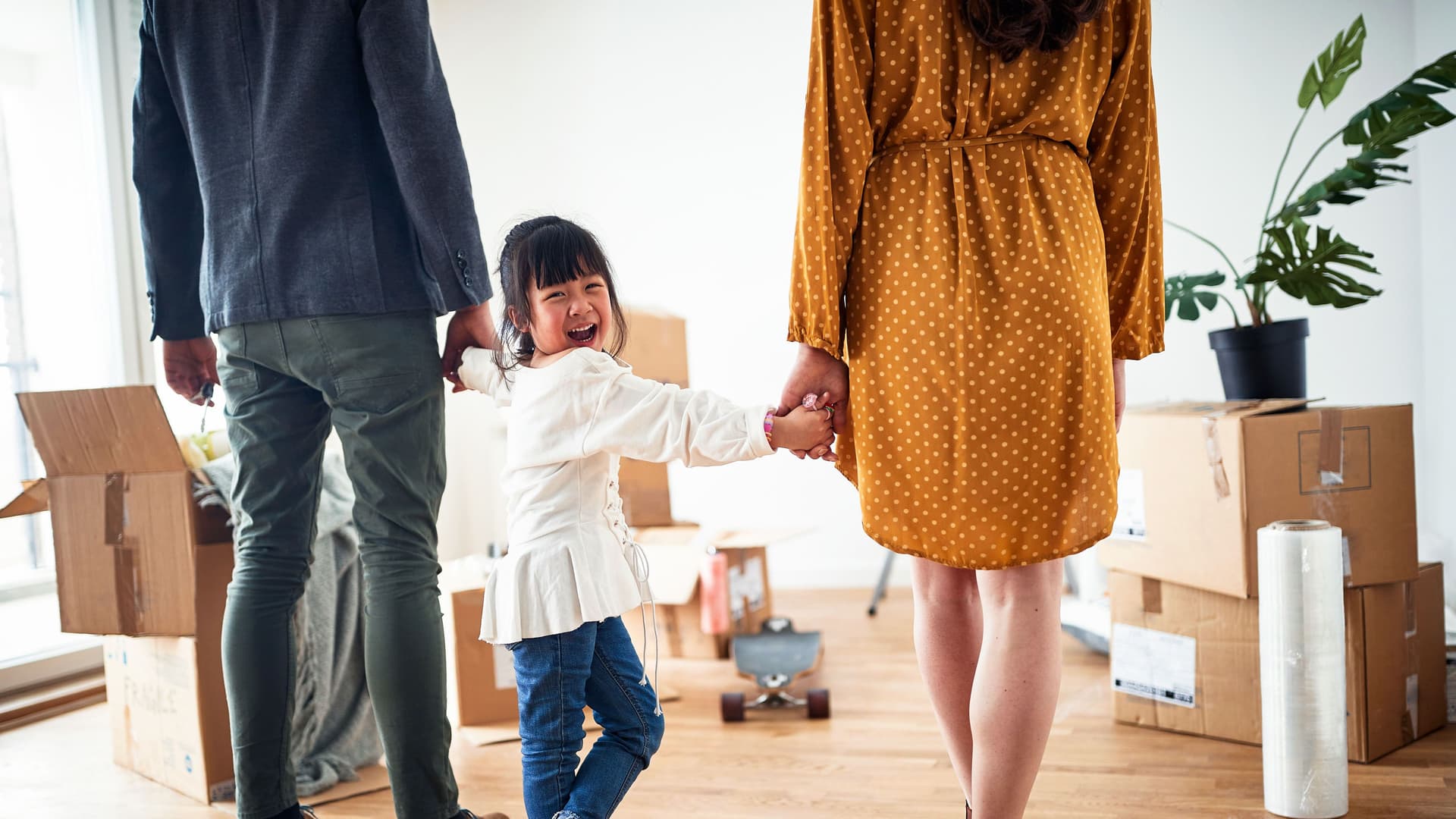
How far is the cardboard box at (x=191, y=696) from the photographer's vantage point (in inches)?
66.9

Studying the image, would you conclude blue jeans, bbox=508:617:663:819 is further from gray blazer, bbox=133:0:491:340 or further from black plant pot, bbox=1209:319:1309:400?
black plant pot, bbox=1209:319:1309:400

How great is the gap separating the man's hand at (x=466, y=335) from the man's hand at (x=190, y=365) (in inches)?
15.1

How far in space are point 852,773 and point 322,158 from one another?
1251 millimetres

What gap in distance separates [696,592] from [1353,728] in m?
1.39

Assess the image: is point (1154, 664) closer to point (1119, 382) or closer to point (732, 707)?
point (732, 707)

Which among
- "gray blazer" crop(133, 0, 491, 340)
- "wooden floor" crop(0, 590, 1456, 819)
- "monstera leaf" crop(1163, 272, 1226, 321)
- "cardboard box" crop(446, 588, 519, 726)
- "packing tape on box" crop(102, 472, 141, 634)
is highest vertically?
"gray blazer" crop(133, 0, 491, 340)

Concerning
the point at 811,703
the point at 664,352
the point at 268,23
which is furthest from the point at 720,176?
the point at 268,23

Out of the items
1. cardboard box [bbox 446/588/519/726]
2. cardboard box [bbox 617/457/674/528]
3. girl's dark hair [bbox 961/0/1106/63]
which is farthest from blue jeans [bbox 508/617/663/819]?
cardboard box [bbox 617/457/674/528]

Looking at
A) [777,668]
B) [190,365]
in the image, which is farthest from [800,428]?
[777,668]

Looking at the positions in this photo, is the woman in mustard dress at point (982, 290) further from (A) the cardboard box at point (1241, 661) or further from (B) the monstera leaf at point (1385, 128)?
(B) the monstera leaf at point (1385, 128)

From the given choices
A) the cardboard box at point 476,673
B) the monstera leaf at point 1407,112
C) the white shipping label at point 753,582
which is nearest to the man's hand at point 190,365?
the cardboard box at point 476,673

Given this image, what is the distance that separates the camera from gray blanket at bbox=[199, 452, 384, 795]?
173 cm

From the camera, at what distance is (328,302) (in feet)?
4.04

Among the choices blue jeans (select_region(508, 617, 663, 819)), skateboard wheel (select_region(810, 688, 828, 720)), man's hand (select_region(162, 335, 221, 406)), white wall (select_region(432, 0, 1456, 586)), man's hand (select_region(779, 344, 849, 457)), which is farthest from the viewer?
white wall (select_region(432, 0, 1456, 586))
